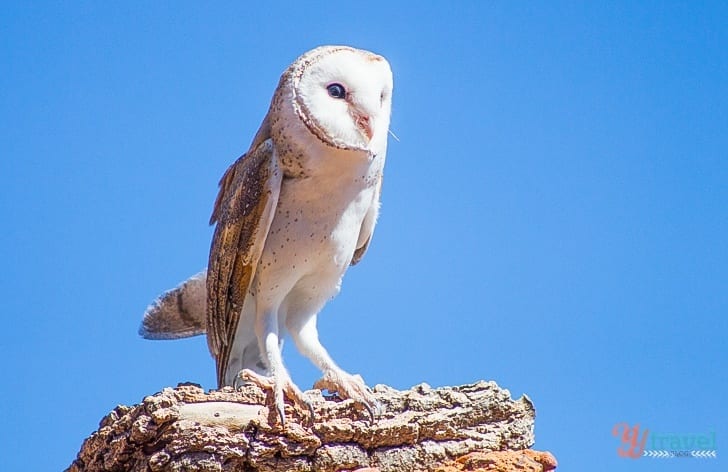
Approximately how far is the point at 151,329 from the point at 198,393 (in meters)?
1.68

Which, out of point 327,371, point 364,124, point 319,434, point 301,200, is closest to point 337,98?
point 364,124

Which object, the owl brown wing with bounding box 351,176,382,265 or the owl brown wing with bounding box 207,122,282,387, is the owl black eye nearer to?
the owl brown wing with bounding box 207,122,282,387

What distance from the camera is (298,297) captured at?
17.0ft

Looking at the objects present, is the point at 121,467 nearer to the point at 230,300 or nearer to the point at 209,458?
the point at 209,458

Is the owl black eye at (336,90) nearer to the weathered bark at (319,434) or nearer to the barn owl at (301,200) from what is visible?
the barn owl at (301,200)

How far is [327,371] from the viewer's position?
15.7ft

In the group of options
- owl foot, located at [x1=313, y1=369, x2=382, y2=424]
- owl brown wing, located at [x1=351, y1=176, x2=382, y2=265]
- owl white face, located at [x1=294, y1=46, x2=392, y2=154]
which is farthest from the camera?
owl brown wing, located at [x1=351, y1=176, x2=382, y2=265]

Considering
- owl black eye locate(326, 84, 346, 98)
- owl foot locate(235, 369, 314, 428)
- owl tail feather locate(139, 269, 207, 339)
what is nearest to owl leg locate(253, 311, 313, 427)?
owl foot locate(235, 369, 314, 428)

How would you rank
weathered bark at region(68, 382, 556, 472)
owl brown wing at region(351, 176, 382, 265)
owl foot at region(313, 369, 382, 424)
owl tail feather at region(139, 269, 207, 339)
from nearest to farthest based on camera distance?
1. weathered bark at region(68, 382, 556, 472)
2. owl foot at region(313, 369, 382, 424)
3. owl brown wing at region(351, 176, 382, 265)
4. owl tail feather at region(139, 269, 207, 339)

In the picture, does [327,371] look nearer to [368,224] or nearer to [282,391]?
[282,391]

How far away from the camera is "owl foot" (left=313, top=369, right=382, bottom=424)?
428 centimetres

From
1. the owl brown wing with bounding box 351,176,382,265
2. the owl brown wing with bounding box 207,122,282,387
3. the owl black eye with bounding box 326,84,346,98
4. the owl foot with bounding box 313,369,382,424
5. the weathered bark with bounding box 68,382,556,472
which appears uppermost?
the owl black eye with bounding box 326,84,346,98

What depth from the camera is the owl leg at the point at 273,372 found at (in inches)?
165

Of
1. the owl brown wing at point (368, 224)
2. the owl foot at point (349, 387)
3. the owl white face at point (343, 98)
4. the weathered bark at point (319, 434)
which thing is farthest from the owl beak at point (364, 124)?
the weathered bark at point (319, 434)
